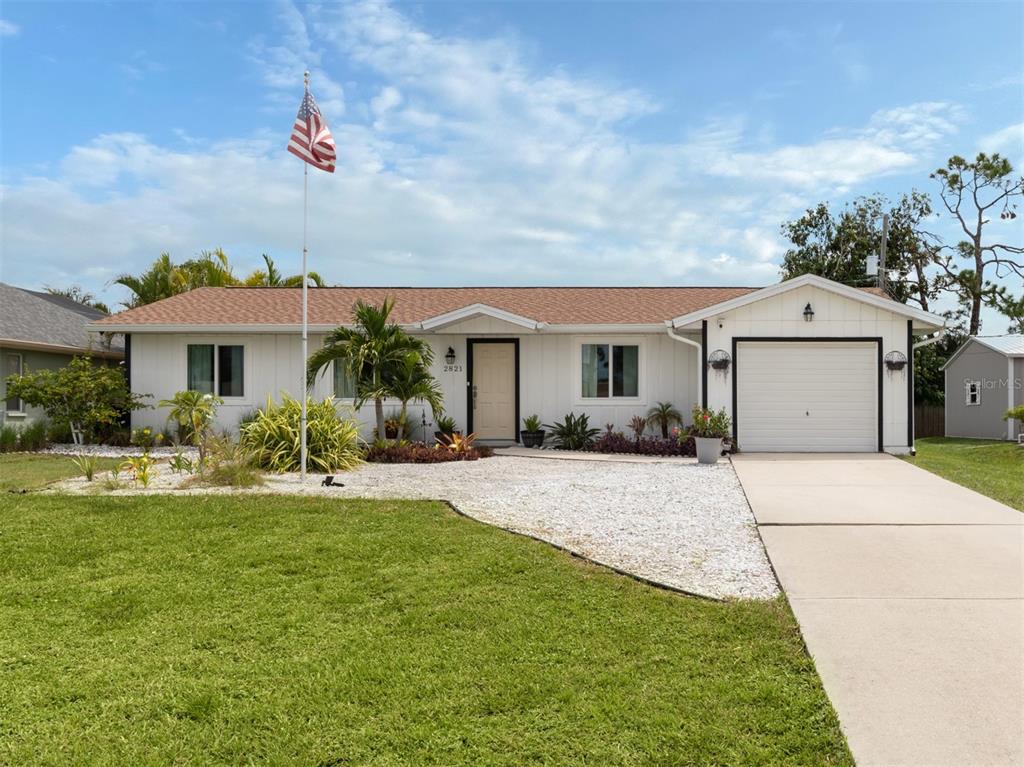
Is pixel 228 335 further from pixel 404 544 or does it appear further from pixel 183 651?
pixel 183 651

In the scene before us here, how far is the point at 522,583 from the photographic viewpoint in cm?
499

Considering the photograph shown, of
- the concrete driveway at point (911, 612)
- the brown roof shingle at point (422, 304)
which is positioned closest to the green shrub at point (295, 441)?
the brown roof shingle at point (422, 304)

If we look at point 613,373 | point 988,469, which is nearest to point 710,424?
point 613,373

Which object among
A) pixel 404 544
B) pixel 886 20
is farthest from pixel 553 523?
pixel 886 20

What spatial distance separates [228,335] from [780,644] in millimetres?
13540

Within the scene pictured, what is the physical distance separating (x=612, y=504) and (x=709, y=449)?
4.42 metres

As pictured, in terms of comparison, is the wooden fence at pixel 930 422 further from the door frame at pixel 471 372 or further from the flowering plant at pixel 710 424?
the door frame at pixel 471 372

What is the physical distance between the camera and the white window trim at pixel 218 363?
14906 millimetres

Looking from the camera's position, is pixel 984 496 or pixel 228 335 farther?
pixel 228 335

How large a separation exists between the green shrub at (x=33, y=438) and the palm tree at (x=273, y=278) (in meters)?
10.2

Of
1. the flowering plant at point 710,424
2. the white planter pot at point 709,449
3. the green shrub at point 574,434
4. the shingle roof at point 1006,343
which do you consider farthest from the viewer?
the shingle roof at point 1006,343

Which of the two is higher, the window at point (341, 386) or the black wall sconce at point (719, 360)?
the black wall sconce at point (719, 360)

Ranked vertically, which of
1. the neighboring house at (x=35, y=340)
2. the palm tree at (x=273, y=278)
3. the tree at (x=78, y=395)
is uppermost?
the palm tree at (x=273, y=278)

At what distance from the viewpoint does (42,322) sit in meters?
17.2
